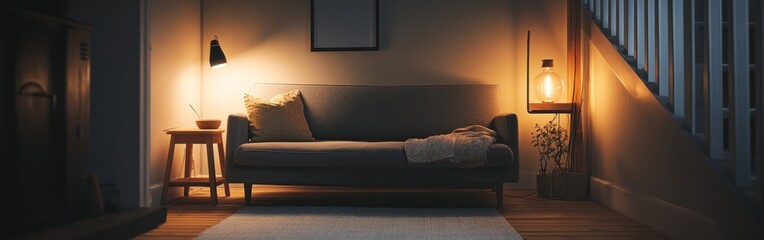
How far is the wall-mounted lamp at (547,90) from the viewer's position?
182 inches

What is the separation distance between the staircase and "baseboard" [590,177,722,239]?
270mm

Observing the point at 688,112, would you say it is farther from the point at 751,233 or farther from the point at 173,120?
the point at 173,120

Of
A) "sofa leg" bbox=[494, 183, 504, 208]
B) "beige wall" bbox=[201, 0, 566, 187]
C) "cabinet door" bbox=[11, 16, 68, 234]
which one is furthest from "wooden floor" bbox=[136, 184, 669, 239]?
"beige wall" bbox=[201, 0, 566, 187]

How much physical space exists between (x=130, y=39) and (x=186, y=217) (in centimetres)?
93

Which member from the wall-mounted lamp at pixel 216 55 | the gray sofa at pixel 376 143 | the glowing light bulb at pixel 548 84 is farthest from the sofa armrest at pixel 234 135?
the glowing light bulb at pixel 548 84

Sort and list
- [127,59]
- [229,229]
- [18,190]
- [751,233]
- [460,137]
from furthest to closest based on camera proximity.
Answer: [460,137] → [127,59] → [229,229] → [18,190] → [751,233]

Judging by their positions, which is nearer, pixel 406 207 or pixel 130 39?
pixel 130 39

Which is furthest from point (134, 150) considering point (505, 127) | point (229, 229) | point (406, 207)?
point (505, 127)

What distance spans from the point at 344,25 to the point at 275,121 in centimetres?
104

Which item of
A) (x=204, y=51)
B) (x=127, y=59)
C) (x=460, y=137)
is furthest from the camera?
(x=204, y=51)

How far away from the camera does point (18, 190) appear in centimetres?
262

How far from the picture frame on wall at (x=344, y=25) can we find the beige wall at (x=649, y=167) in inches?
59.3

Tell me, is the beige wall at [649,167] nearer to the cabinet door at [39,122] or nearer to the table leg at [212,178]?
the table leg at [212,178]

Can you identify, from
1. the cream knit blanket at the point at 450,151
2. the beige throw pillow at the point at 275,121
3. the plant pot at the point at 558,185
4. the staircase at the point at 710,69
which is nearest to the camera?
the staircase at the point at 710,69
